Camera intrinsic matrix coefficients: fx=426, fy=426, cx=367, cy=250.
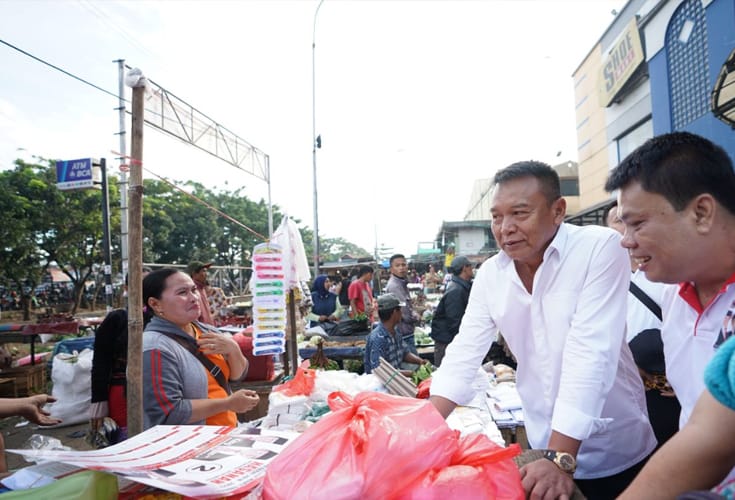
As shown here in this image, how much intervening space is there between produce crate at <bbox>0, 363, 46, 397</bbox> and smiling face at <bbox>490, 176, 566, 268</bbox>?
→ 323 inches

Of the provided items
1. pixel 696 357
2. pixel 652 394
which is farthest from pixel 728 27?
pixel 696 357

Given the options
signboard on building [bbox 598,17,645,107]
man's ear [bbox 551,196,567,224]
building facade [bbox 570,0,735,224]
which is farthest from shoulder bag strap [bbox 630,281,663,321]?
signboard on building [bbox 598,17,645,107]

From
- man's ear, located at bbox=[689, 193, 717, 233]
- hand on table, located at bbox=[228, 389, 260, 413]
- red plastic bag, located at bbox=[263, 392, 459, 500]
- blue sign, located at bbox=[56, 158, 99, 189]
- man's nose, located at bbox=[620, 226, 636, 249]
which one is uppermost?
blue sign, located at bbox=[56, 158, 99, 189]

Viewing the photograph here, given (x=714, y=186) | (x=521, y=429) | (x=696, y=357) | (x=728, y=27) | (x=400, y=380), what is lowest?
(x=521, y=429)

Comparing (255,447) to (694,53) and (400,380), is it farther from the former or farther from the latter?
(694,53)

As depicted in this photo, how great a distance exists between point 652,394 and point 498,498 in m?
1.78

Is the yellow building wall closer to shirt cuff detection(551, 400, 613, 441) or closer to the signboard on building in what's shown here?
the signboard on building

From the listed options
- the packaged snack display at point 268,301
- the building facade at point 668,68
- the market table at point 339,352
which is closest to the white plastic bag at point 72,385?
the packaged snack display at point 268,301

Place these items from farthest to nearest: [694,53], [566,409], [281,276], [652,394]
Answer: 1. [694,53]
2. [281,276]
3. [652,394]
4. [566,409]

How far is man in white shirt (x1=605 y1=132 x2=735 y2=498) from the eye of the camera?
3.60ft

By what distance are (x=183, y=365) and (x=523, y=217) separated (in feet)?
6.25

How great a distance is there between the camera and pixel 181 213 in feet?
95.0

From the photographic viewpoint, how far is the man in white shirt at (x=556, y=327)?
145 cm

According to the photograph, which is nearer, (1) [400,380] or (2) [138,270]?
(2) [138,270]
